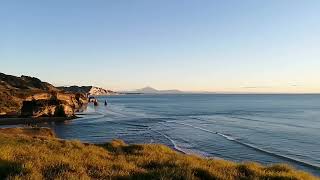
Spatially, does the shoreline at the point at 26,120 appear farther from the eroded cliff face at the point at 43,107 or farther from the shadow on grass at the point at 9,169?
the shadow on grass at the point at 9,169

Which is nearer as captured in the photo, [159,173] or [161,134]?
[159,173]

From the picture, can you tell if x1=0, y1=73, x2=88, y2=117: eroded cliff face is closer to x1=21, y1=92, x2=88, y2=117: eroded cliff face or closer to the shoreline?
x1=21, y1=92, x2=88, y2=117: eroded cliff face

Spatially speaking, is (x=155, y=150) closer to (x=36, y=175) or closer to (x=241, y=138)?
(x=36, y=175)

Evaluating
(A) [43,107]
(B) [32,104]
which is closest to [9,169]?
(B) [32,104]

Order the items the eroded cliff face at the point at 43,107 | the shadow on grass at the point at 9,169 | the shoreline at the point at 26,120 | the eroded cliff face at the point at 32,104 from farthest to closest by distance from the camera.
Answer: the eroded cliff face at the point at 32,104
the eroded cliff face at the point at 43,107
the shoreline at the point at 26,120
the shadow on grass at the point at 9,169

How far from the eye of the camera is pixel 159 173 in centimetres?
1320

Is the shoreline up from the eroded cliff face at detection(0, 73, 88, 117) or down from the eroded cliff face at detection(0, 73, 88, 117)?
down

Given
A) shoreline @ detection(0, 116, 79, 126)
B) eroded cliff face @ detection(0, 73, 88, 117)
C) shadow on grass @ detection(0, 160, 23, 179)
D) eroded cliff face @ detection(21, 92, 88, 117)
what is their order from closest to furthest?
shadow on grass @ detection(0, 160, 23, 179), shoreline @ detection(0, 116, 79, 126), eroded cliff face @ detection(21, 92, 88, 117), eroded cliff face @ detection(0, 73, 88, 117)

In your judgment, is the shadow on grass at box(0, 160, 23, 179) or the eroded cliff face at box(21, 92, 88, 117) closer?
the shadow on grass at box(0, 160, 23, 179)

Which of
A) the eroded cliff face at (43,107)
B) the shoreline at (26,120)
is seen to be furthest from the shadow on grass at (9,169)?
the eroded cliff face at (43,107)

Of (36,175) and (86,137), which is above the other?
(36,175)

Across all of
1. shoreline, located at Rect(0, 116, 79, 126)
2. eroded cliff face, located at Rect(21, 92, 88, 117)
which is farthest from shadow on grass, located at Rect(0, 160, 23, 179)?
eroded cliff face, located at Rect(21, 92, 88, 117)

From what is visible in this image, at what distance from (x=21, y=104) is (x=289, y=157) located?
214 feet

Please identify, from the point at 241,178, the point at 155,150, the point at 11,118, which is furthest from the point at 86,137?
the point at 241,178
